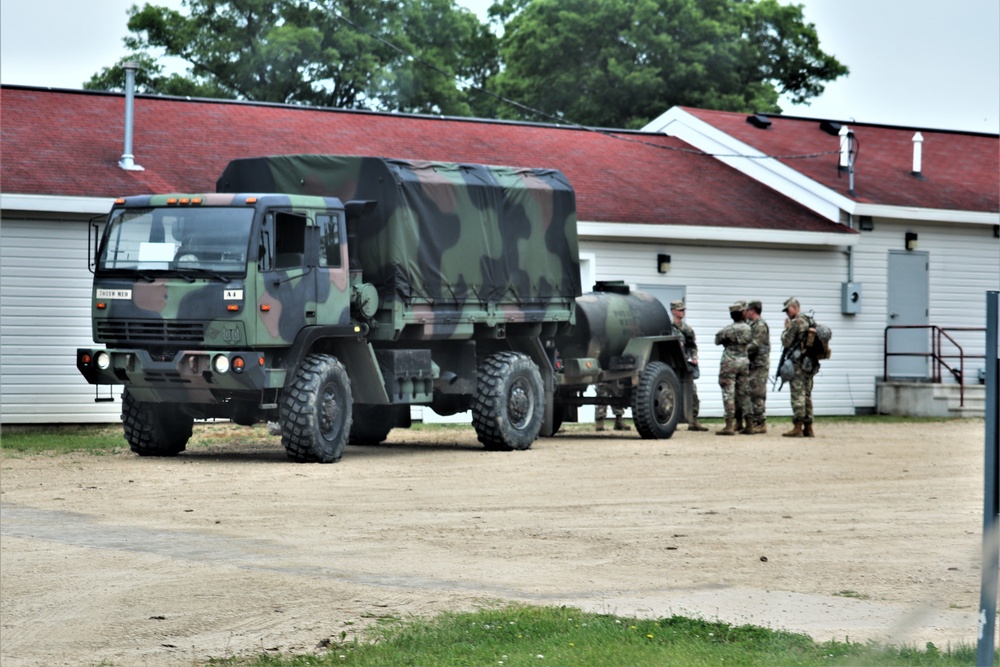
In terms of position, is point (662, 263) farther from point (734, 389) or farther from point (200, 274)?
point (200, 274)

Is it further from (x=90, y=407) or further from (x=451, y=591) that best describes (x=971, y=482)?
(x=90, y=407)

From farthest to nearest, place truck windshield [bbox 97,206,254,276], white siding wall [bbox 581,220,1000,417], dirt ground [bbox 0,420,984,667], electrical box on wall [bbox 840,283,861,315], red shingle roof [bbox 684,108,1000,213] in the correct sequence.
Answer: red shingle roof [bbox 684,108,1000,213], electrical box on wall [bbox 840,283,861,315], white siding wall [bbox 581,220,1000,417], truck windshield [bbox 97,206,254,276], dirt ground [bbox 0,420,984,667]

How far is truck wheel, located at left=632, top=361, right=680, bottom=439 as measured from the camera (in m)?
22.2

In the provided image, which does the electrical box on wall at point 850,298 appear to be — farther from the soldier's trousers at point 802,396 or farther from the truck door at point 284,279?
the truck door at point 284,279

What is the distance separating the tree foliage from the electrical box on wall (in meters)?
15.7

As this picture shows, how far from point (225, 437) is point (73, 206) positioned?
355 cm

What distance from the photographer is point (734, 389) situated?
2373cm

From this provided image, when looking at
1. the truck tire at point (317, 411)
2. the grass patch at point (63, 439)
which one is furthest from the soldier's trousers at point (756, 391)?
the grass patch at point (63, 439)

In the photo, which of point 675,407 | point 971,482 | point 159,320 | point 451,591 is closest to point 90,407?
point 159,320

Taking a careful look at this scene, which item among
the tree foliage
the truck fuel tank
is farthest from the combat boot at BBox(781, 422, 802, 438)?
the tree foliage

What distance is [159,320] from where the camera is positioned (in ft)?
55.2

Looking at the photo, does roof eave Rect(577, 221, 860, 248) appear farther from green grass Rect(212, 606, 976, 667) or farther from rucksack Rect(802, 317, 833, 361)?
green grass Rect(212, 606, 976, 667)

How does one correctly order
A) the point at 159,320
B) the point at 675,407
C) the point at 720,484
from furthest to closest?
1. the point at 675,407
2. the point at 159,320
3. the point at 720,484

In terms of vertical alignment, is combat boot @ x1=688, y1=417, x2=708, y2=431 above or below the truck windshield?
below
